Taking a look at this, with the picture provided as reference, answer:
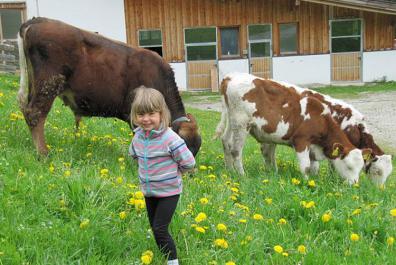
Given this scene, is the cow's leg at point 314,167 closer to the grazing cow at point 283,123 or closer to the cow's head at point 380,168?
the grazing cow at point 283,123

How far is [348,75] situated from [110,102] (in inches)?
870

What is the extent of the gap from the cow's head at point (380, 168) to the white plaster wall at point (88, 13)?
1973 centimetres

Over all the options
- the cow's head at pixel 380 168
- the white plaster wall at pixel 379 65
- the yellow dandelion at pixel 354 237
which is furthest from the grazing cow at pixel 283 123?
the white plaster wall at pixel 379 65

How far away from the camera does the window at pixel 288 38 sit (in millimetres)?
26861

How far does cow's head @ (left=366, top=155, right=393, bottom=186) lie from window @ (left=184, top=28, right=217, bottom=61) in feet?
62.8

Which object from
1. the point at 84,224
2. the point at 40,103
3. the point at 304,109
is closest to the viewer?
the point at 84,224

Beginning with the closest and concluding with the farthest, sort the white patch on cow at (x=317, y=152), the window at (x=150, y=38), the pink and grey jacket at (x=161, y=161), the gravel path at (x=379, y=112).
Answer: the pink and grey jacket at (x=161, y=161), the white patch on cow at (x=317, y=152), the gravel path at (x=379, y=112), the window at (x=150, y=38)

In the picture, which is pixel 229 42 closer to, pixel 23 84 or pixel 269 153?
pixel 269 153

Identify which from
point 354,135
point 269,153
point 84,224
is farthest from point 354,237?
point 354,135

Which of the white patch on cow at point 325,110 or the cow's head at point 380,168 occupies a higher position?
the white patch on cow at point 325,110

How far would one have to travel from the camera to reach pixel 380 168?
26.5 feet

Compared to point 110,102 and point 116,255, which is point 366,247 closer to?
point 116,255

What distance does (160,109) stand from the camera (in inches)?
152

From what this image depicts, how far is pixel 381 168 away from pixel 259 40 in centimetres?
1942
